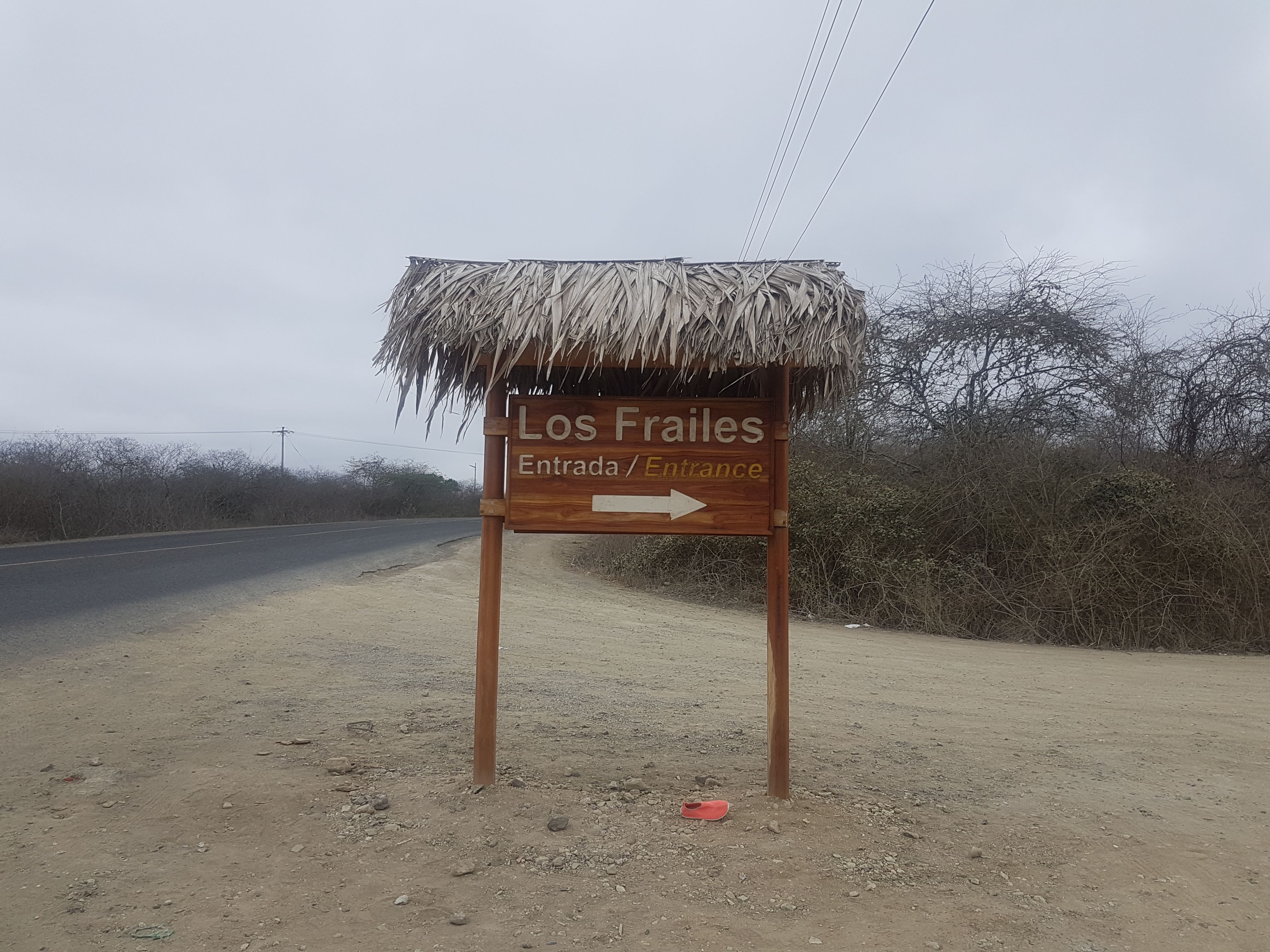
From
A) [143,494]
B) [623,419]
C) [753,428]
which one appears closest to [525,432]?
[623,419]

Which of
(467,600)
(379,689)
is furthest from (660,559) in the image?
(379,689)

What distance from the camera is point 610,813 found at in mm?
4020

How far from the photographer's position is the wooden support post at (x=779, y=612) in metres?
4.14

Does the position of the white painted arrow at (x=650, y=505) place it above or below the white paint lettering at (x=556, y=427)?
below

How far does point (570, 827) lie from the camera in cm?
384

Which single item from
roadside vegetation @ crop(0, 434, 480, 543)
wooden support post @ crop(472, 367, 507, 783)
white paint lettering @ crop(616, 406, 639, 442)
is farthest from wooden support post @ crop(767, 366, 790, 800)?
roadside vegetation @ crop(0, 434, 480, 543)

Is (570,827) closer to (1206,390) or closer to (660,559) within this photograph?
(660,559)

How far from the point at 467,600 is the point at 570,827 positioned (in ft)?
28.9

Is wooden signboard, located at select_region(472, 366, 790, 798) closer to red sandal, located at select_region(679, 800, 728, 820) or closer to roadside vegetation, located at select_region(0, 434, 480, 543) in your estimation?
red sandal, located at select_region(679, 800, 728, 820)

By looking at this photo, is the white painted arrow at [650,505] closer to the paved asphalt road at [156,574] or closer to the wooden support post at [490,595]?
the wooden support post at [490,595]

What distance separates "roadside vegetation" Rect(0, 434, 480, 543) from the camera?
22719 millimetres

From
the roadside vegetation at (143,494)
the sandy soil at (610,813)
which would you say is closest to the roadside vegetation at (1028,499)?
the sandy soil at (610,813)

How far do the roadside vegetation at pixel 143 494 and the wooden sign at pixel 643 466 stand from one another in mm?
22096

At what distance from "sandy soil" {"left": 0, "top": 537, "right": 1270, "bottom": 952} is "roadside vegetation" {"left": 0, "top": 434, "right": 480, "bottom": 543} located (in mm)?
18901
